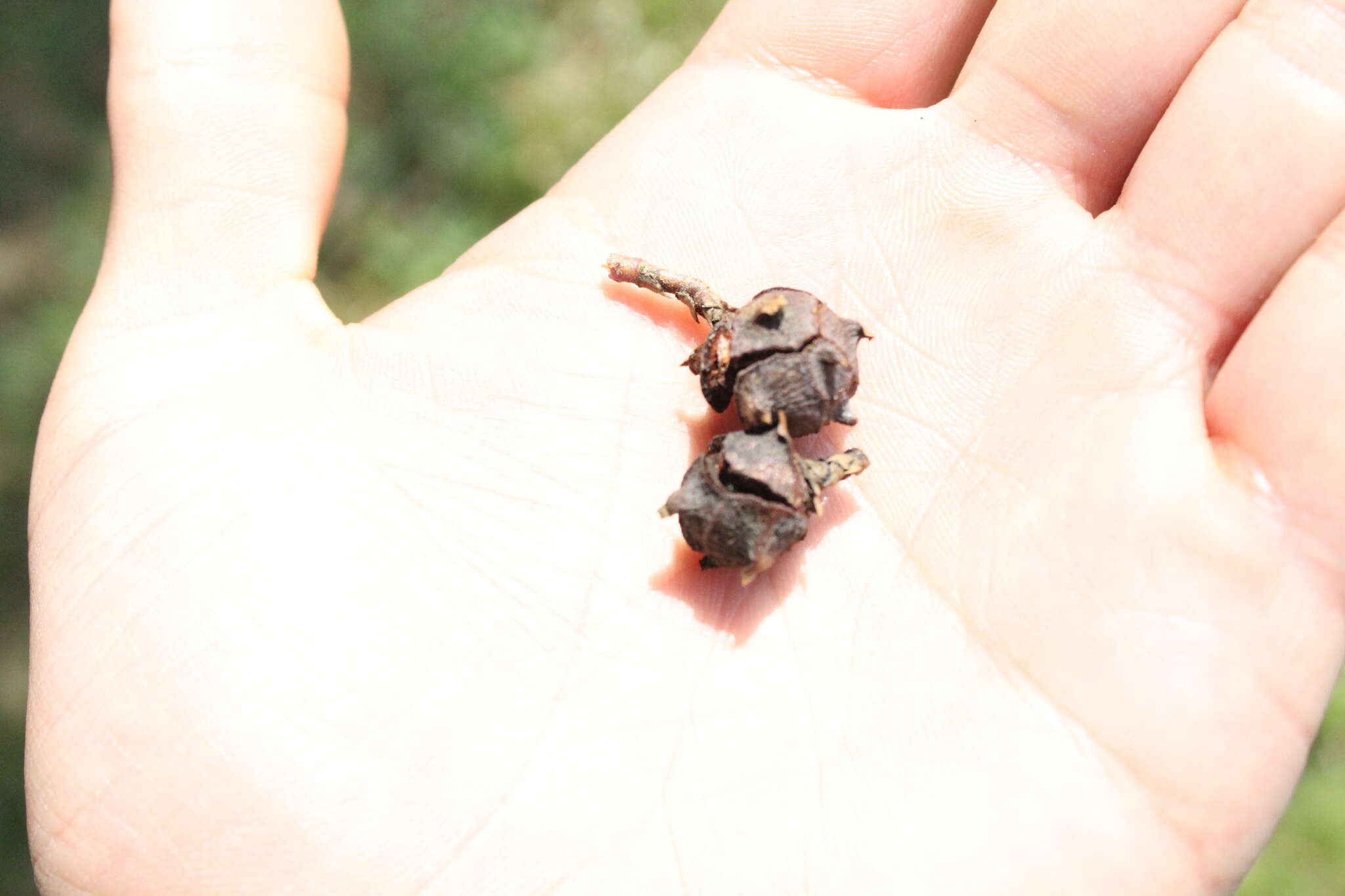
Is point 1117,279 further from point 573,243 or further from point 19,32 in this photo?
point 19,32

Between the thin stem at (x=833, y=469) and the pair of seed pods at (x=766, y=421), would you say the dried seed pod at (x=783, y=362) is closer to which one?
the pair of seed pods at (x=766, y=421)

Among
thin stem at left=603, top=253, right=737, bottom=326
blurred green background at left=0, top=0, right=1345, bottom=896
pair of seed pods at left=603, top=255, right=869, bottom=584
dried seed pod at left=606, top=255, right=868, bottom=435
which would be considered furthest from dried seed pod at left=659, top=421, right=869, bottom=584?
blurred green background at left=0, top=0, right=1345, bottom=896

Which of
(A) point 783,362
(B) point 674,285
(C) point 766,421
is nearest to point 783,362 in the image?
(A) point 783,362

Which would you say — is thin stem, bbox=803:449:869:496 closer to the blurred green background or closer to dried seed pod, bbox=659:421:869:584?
dried seed pod, bbox=659:421:869:584

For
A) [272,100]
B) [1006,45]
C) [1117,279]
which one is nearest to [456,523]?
[272,100]

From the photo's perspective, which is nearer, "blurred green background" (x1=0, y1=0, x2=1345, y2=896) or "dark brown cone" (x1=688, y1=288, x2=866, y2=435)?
"dark brown cone" (x1=688, y1=288, x2=866, y2=435)

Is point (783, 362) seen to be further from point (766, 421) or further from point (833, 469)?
point (833, 469)

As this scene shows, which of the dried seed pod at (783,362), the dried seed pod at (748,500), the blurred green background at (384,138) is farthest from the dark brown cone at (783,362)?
the blurred green background at (384,138)
